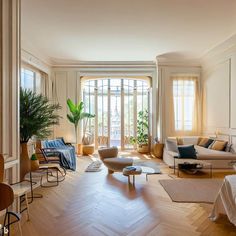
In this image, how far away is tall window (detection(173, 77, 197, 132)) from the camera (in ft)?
25.4

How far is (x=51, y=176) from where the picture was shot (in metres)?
4.98

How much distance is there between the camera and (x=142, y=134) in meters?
8.34

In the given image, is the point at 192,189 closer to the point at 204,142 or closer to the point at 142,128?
the point at 204,142

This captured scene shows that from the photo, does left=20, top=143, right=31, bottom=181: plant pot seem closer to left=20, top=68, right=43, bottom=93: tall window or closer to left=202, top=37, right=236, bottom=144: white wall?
left=20, top=68, right=43, bottom=93: tall window

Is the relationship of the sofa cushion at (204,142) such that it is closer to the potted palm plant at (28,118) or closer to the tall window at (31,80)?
the potted palm plant at (28,118)

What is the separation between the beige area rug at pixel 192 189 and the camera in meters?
3.61

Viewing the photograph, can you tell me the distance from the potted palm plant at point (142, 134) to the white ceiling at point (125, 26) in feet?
8.49

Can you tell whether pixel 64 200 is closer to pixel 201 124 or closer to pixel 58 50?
pixel 58 50

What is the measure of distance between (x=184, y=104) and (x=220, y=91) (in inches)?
56.6

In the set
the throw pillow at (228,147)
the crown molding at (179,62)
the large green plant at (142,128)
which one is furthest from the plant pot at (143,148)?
the crown molding at (179,62)

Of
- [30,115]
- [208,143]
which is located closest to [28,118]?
[30,115]

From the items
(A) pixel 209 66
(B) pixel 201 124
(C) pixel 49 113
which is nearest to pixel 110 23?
(C) pixel 49 113

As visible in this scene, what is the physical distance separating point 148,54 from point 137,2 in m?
3.20

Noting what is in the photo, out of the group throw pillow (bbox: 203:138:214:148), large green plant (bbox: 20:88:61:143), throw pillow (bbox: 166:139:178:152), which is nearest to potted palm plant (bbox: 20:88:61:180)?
large green plant (bbox: 20:88:61:143)
